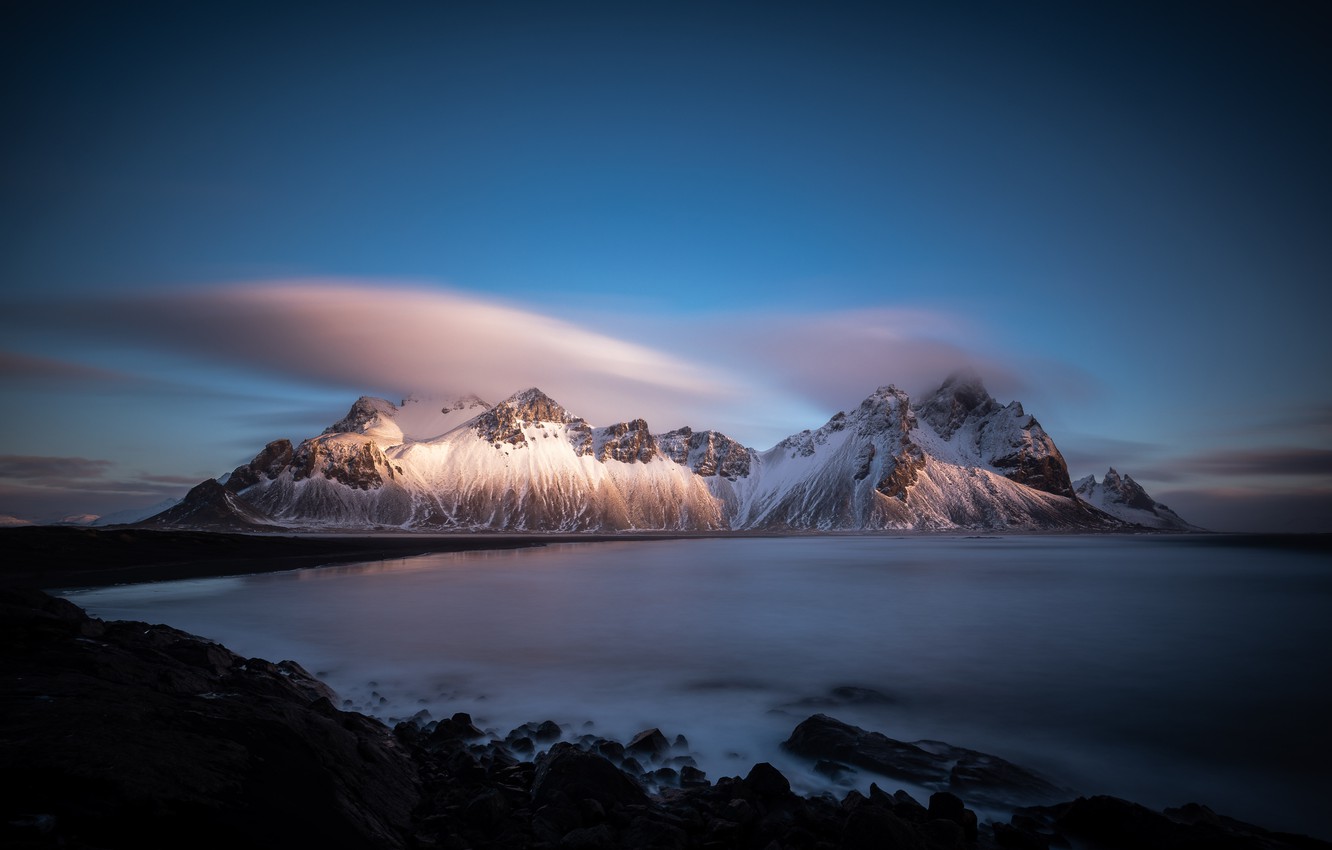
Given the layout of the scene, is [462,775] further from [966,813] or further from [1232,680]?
[1232,680]

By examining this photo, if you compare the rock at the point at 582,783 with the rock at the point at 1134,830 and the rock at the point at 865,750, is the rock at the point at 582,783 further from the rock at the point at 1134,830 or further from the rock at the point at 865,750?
the rock at the point at 1134,830

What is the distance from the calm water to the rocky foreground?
1.44 m

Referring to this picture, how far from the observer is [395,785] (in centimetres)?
884

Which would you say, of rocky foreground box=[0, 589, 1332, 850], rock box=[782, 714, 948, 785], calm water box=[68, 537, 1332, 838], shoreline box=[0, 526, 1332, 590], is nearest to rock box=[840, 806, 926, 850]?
rocky foreground box=[0, 589, 1332, 850]

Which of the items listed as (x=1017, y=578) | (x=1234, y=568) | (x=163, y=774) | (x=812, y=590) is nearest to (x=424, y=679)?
(x=163, y=774)

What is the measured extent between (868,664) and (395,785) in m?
14.9

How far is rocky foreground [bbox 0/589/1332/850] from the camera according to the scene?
607 centimetres

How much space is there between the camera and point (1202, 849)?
762 centimetres

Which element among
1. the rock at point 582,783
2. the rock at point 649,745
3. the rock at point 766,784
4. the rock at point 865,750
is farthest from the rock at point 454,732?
the rock at point 865,750

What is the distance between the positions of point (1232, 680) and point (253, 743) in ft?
76.4

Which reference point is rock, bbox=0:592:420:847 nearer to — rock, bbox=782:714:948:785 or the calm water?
the calm water

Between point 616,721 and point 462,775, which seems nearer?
point 462,775

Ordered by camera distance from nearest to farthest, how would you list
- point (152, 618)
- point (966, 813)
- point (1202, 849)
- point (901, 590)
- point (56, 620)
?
point (1202, 849)
point (966, 813)
point (56, 620)
point (152, 618)
point (901, 590)

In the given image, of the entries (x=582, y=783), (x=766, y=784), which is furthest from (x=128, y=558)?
(x=766, y=784)
